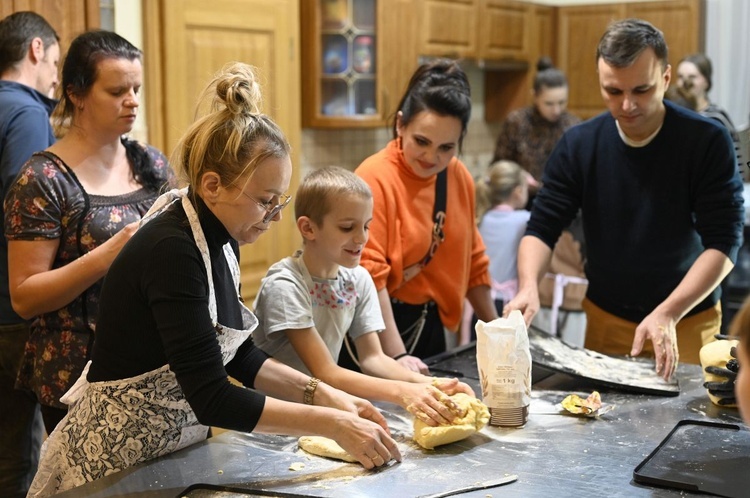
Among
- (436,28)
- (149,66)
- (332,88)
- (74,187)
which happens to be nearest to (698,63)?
(436,28)

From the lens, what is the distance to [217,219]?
1.52 m

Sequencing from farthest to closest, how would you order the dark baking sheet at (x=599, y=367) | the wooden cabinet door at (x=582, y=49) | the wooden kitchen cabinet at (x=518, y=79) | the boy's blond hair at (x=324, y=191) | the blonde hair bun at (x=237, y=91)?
the wooden cabinet door at (x=582, y=49)
the wooden kitchen cabinet at (x=518, y=79)
the dark baking sheet at (x=599, y=367)
the boy's blond hair at (x=324, y=191)
the blonde hair bun at (x=237, y=91)

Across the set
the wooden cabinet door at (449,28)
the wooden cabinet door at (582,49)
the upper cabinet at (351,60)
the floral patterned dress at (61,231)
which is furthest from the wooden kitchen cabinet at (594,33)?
the floral patterned dress at (61,231)

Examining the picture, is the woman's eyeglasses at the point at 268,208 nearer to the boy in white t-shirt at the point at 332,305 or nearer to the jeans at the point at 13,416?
the boy in white t-shirt at the point at 332,305

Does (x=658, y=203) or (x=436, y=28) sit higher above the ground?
(x=436, y=28)

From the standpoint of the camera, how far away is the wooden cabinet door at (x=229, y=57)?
337 centimetres

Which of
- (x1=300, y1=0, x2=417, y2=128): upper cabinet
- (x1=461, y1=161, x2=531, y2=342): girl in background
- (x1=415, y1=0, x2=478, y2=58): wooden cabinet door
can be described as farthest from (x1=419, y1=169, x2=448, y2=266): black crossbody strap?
(x1=415, y1=0, x2=478, y2=58): wooden cabinet door

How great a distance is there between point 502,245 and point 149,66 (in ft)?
5.45

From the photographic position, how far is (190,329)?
1422 millimetres

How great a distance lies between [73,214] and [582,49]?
15.7ft

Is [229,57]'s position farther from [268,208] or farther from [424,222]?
[268,208]

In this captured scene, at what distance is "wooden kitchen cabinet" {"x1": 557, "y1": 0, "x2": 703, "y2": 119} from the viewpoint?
18.6ft

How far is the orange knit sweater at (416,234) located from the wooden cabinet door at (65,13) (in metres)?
1.20

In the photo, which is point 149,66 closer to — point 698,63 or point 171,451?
point 171,451
